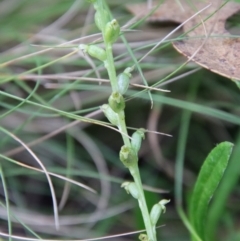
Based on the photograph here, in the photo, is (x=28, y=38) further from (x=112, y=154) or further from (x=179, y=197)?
(x=179, y=197)

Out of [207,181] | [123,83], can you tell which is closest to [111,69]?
[123,83]

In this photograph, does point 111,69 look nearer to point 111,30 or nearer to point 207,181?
point 111,30

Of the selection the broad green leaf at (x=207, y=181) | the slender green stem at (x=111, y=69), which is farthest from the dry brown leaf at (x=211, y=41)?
the slender green stem at (x=111, y=69)

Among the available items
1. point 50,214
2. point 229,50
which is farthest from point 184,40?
point 50,214

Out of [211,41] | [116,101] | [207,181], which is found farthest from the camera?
[211,41]

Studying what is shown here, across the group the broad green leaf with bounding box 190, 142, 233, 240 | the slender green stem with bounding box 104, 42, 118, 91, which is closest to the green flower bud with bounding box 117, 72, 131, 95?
the slender green stem with bounding box 104, 42, 118, 91
